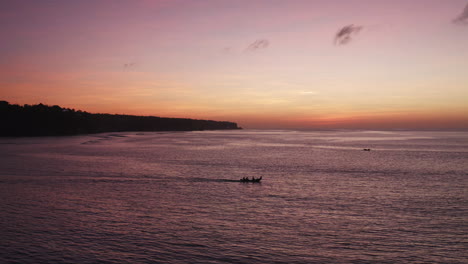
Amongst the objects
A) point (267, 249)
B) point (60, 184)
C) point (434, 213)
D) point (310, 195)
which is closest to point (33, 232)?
point (267, 249)

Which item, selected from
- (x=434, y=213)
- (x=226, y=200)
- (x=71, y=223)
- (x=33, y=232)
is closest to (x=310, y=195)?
(x=226, y=200)

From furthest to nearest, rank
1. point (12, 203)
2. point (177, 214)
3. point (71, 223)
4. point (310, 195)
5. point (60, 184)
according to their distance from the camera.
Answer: point (60, 184), point (310, 195), point (12, 203), point (177, 214), point (71, 223)

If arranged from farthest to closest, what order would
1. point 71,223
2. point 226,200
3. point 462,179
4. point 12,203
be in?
point 462,179
point 226,200
point 12,203
point 71,223

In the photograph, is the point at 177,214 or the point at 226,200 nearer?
the point at 177,214

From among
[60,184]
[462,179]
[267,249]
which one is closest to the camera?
[267,249]

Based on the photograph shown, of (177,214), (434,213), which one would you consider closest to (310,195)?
(434,213)

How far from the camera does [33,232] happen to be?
69.7 feet

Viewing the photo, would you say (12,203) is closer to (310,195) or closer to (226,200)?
(226,200)

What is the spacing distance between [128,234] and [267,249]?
27.3ft

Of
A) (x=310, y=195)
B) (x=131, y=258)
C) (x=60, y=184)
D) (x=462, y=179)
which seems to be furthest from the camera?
(x=462, y=179)

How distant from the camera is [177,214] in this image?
86.2 ft

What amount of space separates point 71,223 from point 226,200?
12798mm

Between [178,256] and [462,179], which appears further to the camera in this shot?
[462,179]

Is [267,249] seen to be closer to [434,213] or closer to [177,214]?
[177,214]
